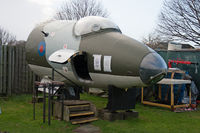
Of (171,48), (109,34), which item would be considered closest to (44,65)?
(109,34)

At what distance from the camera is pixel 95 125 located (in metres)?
6.32

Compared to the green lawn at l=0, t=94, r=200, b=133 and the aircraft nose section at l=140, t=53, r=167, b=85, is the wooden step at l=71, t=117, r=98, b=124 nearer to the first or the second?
the green lawn at l=0, t=94, r=200, b=133

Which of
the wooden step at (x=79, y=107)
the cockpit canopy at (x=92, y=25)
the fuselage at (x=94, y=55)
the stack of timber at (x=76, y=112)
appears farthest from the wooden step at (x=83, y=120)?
the cockpit canopy at (x=92, y=25)

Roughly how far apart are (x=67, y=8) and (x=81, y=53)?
20583 mm

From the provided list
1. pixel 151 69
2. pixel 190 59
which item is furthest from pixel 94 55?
pixel 190 59

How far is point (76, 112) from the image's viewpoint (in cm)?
661

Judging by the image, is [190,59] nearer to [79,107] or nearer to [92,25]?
[92,25]

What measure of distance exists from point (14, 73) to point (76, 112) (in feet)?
19.7

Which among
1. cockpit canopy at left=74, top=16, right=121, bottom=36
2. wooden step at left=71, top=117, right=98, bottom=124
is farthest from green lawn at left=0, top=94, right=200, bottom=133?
cockpit canopy at left=74, top=16, right=121, bottom=36

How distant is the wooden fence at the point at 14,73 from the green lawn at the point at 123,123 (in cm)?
262

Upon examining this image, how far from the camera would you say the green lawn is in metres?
5.90

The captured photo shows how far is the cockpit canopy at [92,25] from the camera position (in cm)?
662

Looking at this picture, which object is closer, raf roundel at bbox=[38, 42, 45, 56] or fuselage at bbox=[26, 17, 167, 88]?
fuselage at bbox=[26, 17, 167, 88]

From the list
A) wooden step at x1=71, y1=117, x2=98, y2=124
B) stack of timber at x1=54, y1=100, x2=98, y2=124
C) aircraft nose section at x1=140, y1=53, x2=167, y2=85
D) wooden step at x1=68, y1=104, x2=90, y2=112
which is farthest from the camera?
wooden step at x1=68, y1=104, x2=90, y2=112
